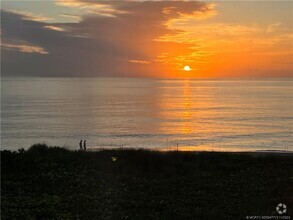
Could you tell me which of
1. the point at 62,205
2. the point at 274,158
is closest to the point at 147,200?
the point at 62,205

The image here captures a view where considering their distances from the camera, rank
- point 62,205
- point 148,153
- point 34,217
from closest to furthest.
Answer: point 34,217
point 62,205
point 148,153

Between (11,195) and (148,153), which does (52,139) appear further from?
(11,195)

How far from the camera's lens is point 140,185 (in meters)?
17.5

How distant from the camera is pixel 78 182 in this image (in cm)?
1777

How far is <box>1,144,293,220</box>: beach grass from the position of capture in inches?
526

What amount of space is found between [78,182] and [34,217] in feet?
18.2

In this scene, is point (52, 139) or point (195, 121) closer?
point (52, 139)

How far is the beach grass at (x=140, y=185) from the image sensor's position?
13.4 meters

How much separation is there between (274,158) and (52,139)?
4761 cm

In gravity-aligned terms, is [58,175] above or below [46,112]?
below

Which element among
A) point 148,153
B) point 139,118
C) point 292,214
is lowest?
point 292,214

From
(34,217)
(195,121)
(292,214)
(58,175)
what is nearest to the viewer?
(34,217)

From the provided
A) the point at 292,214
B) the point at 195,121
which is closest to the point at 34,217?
the point at 292,214

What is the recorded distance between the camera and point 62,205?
14.0 m
